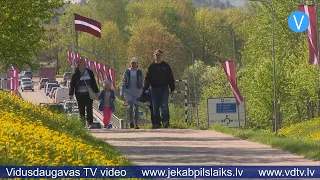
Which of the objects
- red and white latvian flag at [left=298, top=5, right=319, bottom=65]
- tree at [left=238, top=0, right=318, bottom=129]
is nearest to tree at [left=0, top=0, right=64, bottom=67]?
red and white latvian flag at [left=298, top=5, right=319, bottom=65]

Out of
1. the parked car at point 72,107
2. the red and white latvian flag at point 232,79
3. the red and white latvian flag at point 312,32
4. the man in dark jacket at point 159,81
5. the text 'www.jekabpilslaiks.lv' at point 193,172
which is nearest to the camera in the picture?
the text 'www.jekabpilslaiks.lv' at point 193,172

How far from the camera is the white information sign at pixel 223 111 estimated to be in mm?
44844

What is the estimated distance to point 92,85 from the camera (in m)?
25.8

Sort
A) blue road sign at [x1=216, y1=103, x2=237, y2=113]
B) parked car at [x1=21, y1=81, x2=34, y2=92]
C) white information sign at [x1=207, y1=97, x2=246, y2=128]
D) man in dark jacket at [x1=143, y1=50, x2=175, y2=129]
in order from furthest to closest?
1. parked car at [x1=21, y1=81, x2=34, y2=92]
2. blue road sign at [x1=216, y1=103, x2=237, y2=113]
3. white information sign at [x1=207, y1=97, x2=246, y2=128]
4. man in dark jacket at [x1=143, y1=50, x2=175, y2=129]

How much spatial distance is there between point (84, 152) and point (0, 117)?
164 inches

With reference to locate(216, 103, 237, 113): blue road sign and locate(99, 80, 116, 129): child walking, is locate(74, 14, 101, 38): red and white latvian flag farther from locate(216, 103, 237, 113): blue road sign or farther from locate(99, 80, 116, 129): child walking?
locate(216, 103, 237, 113): blue road sign

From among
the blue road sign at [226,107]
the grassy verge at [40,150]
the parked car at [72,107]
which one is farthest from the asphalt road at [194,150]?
the blue road sign at [226,107]

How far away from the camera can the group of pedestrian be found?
25.2 m

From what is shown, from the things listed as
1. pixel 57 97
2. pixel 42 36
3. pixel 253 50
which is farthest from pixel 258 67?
pixel 42 36

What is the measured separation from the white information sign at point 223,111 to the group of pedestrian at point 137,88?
17800 millimetres

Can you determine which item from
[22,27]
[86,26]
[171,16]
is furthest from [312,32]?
[171,16]

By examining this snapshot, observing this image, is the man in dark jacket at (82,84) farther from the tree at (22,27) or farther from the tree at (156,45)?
the tree at (156,45)

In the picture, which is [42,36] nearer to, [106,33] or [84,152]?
[84,152]

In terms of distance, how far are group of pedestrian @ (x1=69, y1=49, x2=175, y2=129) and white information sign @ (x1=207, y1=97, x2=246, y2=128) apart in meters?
17.8
